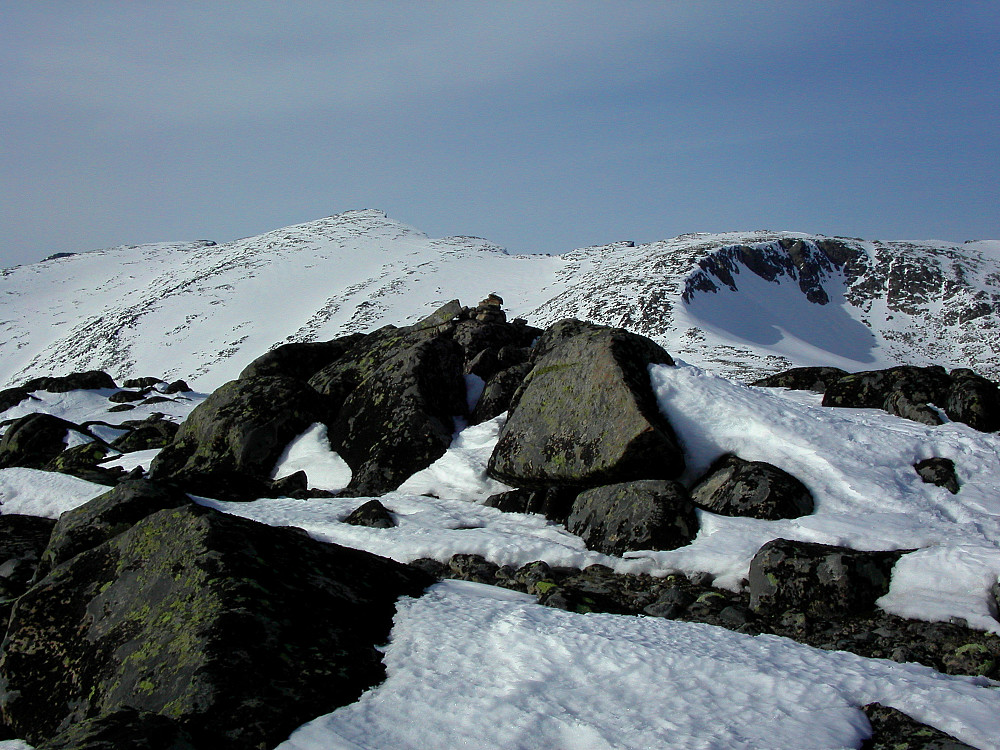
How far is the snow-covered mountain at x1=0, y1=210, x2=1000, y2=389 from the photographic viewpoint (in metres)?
91.7

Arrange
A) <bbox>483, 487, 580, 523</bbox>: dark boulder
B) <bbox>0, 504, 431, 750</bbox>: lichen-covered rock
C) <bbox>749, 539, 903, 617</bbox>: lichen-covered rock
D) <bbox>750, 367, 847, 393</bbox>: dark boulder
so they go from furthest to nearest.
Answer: <bbox>750, 367, 847, 393</bbox>: dark boulder → <bbox>483, 487, 580, 523</bbox>: dark boulder → <bbox>749, 539, 903, 617</bbox>: lichen-covered rock → <bbox>0, 504, 431, 750</bbox>: lichen-covered rock

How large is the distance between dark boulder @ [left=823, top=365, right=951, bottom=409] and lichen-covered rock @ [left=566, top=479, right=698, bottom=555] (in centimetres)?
752

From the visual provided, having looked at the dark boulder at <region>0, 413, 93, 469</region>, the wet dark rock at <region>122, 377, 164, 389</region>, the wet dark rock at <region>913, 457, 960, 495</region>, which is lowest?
the wet dark rock at <region>122, 377, 164, 389</region>

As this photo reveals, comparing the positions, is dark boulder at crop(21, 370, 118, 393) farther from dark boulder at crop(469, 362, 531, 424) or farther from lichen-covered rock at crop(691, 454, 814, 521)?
lichen-covered rock at crop(691, 454, 814, 521)

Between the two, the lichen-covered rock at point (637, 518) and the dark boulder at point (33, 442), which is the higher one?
the lichen-covered rock at point (637, 518)

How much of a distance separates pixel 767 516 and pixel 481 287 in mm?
109286

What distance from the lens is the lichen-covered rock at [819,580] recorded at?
9523 millimetres

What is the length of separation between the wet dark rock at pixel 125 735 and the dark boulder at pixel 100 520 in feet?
20.2

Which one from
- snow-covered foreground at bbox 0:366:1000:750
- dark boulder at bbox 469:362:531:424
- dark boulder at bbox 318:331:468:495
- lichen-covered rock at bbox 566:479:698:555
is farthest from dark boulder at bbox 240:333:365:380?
lichen-covered rock at bbox 566:479:698:555

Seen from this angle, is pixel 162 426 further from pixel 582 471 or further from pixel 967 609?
pixel 967 609

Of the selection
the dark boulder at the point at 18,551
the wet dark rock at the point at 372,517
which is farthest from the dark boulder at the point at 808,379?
the dark boulder at the point at 18,551

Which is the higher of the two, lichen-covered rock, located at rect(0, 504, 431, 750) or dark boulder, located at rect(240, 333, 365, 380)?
dark boulder, located at rect(240, 333, 365, 380)

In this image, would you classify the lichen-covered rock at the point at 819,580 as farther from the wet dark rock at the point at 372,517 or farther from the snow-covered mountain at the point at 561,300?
the snow-covered mountain at the point at 561,300

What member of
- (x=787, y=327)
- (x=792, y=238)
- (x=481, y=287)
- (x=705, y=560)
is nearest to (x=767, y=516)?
(x=705, y=560)
